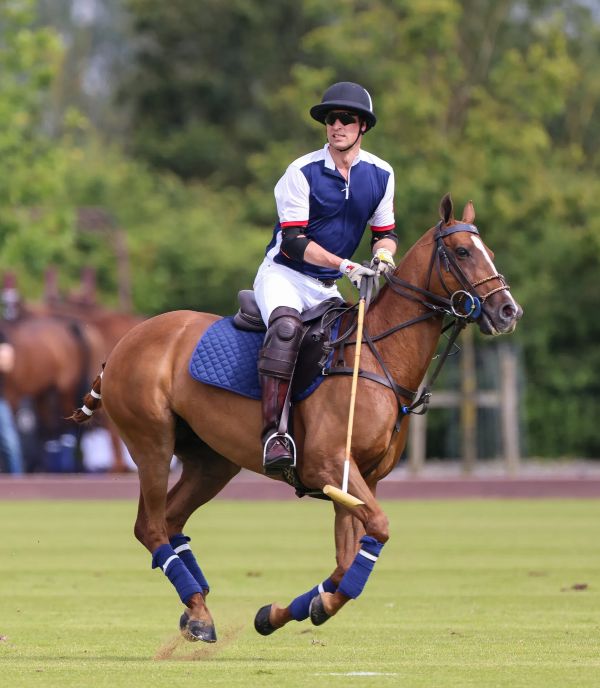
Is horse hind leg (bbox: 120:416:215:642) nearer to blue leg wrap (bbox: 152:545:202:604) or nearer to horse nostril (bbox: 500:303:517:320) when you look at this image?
blue leg wrap (bbox: 152:545:202:604)

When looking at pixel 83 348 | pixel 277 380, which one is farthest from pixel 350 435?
pixel 83 348

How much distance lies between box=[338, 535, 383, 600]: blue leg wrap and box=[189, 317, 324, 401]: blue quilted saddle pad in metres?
0.99

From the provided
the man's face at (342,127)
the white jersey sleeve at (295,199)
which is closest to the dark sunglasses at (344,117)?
the man's face at (342,127)

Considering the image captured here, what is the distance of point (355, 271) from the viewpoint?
24.6ft

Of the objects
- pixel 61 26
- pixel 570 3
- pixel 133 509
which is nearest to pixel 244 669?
pixel 133 509

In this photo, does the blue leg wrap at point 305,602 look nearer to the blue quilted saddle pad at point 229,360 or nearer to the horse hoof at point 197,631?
the horse hoof at point 197,631

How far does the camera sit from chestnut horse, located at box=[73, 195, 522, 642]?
7332mm

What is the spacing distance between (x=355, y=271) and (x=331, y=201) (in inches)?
16.3

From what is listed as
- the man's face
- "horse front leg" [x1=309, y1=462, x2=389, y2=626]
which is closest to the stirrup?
"horse front leg" [x1=309, y1=462, x2=389, y2=626]

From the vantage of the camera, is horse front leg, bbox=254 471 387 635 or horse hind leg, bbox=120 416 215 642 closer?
horse front leg, bbox=254 471 387 635

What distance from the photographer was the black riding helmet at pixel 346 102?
7.63m

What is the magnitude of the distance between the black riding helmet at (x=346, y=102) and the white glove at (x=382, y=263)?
0.60 metres

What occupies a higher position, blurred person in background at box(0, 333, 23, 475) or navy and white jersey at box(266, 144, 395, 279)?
navy and white jersey at box(266, 144, 395, 279)

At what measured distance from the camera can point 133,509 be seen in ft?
56.2
